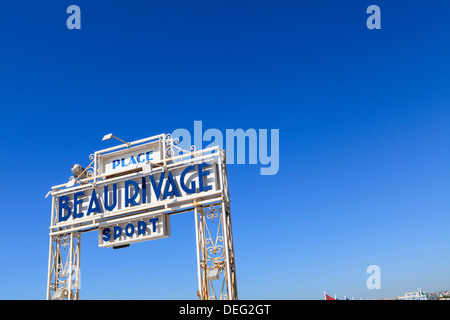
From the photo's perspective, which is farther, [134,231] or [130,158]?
[130,158]

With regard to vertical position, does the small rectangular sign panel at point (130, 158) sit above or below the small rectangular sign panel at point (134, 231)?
above

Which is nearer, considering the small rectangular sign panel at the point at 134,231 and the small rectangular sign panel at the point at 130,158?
the small rectangular sign panel at the point at 134,231

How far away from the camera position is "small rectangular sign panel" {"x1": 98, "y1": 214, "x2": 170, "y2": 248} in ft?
48.3

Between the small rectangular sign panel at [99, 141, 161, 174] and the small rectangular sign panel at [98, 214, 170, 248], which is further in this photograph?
the small rectangular sign panel at [99, 141, 161, 174]

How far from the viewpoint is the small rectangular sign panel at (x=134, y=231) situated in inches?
579

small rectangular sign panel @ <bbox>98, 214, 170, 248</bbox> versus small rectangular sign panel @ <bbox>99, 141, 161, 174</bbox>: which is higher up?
small rectangular sign panel @ <bbox>99, 141, 161, 174</bbox>

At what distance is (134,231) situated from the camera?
15.1 m

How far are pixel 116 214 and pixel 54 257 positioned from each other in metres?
3.18

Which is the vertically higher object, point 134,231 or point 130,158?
point 130,158

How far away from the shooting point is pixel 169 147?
1552cm
